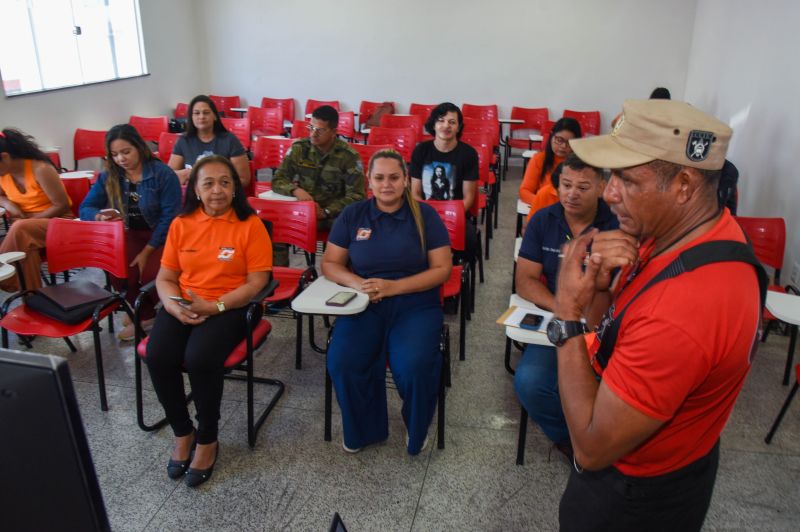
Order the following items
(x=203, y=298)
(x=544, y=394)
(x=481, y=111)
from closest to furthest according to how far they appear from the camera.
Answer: (x=544, y=394) < (x=203, y=298) < (x=481, y=111)

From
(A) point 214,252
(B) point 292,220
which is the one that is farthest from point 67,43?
(A) point 214,252

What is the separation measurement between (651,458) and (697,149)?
0.62 m

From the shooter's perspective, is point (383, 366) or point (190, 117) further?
point (190, 117)

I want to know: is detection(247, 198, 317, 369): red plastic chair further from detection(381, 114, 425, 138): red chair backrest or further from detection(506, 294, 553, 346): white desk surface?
detection(381, 114, 425, 138): red chair backrest

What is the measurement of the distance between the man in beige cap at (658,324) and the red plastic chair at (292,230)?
2225 millimetres

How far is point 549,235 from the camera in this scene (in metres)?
2.71

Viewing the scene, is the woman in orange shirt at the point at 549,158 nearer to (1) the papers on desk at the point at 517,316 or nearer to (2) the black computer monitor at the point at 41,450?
(1) the papers on desk at the point at 517,316

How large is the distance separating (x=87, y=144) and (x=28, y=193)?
8.63 feet

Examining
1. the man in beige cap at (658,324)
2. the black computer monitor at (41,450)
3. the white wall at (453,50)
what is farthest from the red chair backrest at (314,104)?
the black computer monitor at (41,450)

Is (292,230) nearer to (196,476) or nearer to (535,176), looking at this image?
(196,476)

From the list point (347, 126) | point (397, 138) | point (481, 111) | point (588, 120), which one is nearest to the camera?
point (397, 138)

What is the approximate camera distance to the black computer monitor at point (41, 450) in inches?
24.9

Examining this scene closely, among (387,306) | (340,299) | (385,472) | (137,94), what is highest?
(137,94)

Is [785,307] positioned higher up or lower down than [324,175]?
lower down
